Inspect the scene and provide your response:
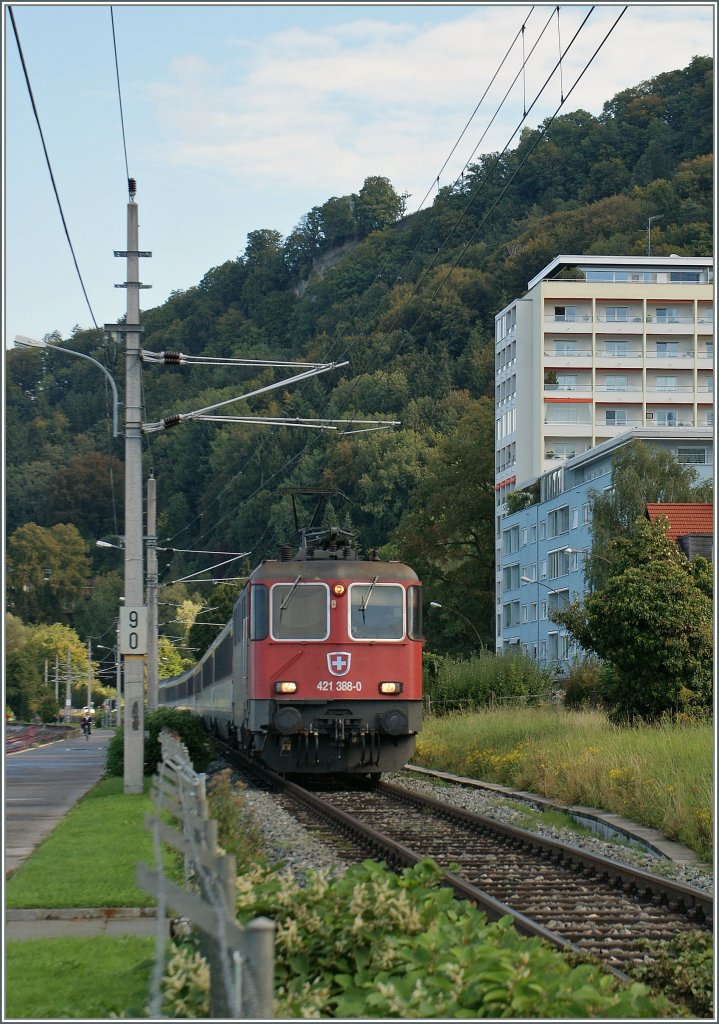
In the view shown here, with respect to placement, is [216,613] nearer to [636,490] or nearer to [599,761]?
[636,490]

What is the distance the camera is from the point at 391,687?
2042 centimetres

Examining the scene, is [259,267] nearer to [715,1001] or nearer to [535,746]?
[535,746]

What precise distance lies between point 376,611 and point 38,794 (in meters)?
6.05

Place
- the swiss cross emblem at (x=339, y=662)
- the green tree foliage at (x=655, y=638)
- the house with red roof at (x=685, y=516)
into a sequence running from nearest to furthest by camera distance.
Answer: the swiss cross emblem at (x=339, y=662), the green tree foliage at (x=655, y=638), the house with red roof at (x=685, y=516)

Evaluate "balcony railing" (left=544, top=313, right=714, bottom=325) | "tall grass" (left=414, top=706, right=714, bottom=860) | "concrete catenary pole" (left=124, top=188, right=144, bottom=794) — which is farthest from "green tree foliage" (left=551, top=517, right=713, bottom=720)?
"balcony railing" (left=544, top=313, right=714, bottom=325)

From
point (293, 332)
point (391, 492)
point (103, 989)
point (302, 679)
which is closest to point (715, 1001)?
point (103, 989)

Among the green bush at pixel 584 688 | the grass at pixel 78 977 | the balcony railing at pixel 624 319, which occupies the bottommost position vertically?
the green bush at pixel 584 688

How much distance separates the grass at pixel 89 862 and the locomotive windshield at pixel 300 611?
12.1ft

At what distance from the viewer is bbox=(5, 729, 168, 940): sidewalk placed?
9.73 metres

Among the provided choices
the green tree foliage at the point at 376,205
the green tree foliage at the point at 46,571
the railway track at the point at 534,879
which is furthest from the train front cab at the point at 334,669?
the green tree foliage at the point at 376,205

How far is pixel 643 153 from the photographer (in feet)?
406

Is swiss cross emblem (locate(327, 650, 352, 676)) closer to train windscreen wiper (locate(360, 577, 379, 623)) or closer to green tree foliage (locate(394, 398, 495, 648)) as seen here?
train windscreen wiper (locate(360, 577, 379, 623))

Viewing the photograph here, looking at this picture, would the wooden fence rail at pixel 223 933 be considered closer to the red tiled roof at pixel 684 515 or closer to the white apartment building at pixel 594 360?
the red tiled roof at pixel 684 515

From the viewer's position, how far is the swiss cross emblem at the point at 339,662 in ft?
66.6
